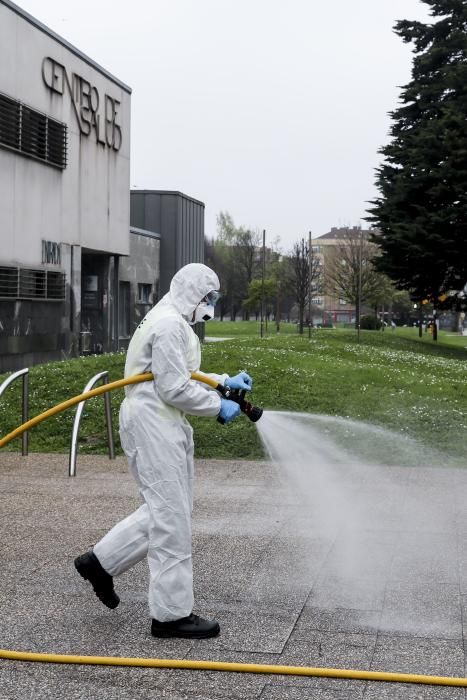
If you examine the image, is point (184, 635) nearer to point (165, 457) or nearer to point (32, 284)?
point (165, 457)

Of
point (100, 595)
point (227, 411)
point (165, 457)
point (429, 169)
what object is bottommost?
point (100, 595)

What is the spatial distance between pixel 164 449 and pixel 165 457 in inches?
1.6

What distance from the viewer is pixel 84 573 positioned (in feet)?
16.4

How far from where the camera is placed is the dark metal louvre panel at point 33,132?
2066cm

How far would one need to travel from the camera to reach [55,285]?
875 inches

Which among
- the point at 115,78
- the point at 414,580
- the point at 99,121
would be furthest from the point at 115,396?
the point at 115,78

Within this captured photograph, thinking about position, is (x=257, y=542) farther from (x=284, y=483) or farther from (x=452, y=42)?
(x=452, y=42)

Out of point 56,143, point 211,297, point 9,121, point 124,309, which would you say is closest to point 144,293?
point 124,309

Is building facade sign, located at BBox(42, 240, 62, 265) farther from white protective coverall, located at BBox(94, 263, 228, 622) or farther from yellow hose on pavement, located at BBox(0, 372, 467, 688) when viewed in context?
yellow hose on pavement, located at BBox(0, 372, 467, 688)

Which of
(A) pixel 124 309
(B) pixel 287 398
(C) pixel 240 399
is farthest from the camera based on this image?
(A) pixel 124 309

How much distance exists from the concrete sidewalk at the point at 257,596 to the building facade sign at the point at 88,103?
50.1ft

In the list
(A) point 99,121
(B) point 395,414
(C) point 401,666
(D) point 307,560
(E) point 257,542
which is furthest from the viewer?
(A) point 99,121

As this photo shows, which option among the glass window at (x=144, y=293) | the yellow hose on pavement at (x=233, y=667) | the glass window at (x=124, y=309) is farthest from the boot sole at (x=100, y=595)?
the glass window at (x=144, y=293)

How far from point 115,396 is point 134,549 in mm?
8861
